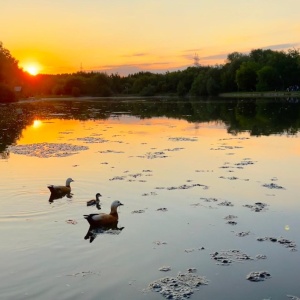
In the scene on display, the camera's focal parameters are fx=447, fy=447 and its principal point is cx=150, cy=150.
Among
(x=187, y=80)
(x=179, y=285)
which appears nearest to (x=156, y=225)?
(x=179, y=285)

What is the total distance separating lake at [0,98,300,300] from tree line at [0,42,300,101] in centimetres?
7164

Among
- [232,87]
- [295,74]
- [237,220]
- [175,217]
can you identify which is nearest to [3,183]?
[175,217]

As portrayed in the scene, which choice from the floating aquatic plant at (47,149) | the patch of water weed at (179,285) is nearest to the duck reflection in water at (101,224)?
the patch of water weed at (179,285)

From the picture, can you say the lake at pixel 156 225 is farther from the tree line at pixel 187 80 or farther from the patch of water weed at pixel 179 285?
the tree line at pixel 187 80

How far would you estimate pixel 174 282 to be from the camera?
7676 millimetres

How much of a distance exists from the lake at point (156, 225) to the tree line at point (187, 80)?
71.6 metres

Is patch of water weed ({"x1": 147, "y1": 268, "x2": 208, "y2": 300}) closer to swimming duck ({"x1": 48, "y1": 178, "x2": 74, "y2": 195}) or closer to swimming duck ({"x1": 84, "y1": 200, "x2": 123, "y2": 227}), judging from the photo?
swimming duck ({"x1": 84, "y1": 200, "x2": 123, "y2": 227})

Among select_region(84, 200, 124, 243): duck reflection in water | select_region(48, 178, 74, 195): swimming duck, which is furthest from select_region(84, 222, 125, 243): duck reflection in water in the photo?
select_region(48, 178, 74, 195): swimming duck

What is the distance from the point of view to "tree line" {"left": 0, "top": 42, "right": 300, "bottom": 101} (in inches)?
4274

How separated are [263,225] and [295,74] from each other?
10631 cm

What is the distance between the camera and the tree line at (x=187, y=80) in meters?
109

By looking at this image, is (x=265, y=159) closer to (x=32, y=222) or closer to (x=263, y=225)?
(x=263, y=225)

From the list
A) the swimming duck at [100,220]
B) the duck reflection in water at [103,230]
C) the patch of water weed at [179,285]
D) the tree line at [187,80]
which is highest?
the tree line at [187,80]

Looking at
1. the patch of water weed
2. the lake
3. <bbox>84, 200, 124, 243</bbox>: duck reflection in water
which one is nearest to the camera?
the patch of water weed
